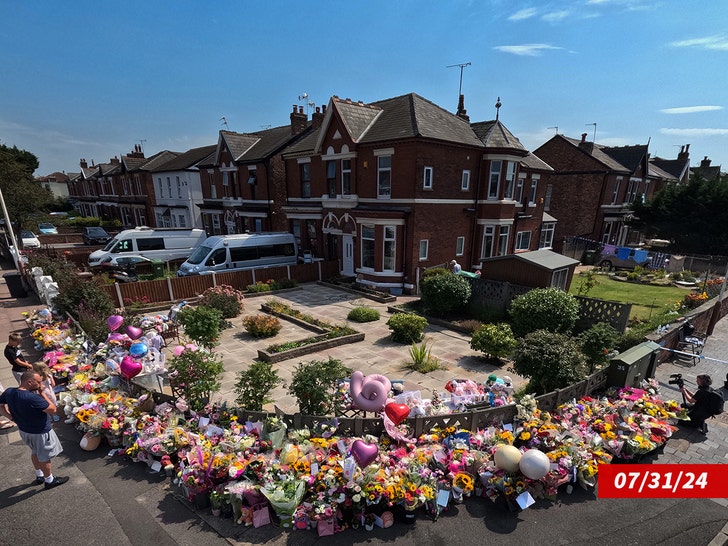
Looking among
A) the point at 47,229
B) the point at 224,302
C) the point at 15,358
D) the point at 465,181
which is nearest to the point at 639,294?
the point at 465,181

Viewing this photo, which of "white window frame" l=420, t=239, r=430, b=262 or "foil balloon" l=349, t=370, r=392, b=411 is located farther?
"white window frame" l=420, t=239, r=430, b=262

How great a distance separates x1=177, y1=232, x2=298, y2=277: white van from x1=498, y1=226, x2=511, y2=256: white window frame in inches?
484

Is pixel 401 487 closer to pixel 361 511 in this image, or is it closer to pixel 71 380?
pixel 361 511

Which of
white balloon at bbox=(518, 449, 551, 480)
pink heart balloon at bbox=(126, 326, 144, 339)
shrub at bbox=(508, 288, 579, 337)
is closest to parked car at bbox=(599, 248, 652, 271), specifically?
shrub at bbox=(508, 288, 579, 337)

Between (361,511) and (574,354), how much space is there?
5.57 meters

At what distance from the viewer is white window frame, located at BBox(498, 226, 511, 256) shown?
68.9 feet

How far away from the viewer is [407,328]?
37.4ft

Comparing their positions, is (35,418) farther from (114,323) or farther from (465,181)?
(465,181)

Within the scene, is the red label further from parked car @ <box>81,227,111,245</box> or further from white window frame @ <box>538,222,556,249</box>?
parked car @ <box>81,227,111,245</box>

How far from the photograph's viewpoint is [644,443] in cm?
596

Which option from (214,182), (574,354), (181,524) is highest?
(214,182)

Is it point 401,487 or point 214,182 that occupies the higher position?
point 214,182

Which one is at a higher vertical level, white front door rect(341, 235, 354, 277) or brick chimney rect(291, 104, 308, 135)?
brick chimney rect(291, 104, 308, 135)

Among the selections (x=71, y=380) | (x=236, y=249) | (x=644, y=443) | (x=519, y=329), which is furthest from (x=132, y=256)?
(x=644, y=443)
